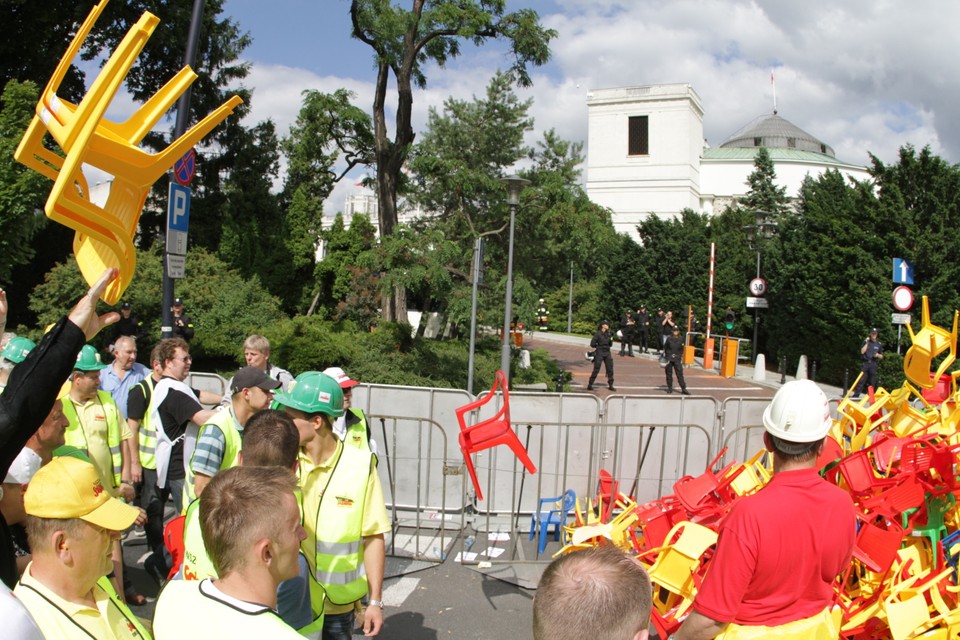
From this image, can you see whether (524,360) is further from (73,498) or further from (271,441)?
(73,498)

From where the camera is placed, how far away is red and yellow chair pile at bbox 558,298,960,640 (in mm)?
3883

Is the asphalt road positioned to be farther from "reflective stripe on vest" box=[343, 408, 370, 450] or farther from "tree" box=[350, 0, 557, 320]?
"tree" box=[350, 0, 557, 320]

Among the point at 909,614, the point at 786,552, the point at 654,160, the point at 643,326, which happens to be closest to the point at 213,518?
the point at 786,552

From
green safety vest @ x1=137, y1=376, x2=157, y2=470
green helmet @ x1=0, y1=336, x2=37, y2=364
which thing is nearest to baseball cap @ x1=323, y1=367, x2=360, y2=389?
green safety vest @ x1=137, y1=376, x2=157, y2=470

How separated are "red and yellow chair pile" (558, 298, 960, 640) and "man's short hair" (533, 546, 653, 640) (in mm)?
1727

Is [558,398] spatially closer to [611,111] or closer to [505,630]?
[505,630]

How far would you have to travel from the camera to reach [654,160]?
59.3 meters

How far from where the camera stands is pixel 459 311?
54.8 feet

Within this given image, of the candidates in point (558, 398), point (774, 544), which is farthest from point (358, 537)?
point (558, 398)

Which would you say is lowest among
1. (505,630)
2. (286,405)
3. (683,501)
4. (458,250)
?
(505,630)

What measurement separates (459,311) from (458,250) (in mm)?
1396

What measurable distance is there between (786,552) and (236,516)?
1754mm

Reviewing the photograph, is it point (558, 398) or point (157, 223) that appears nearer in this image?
point (558, 398)

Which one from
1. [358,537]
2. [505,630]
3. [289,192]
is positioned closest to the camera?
[358,537]
